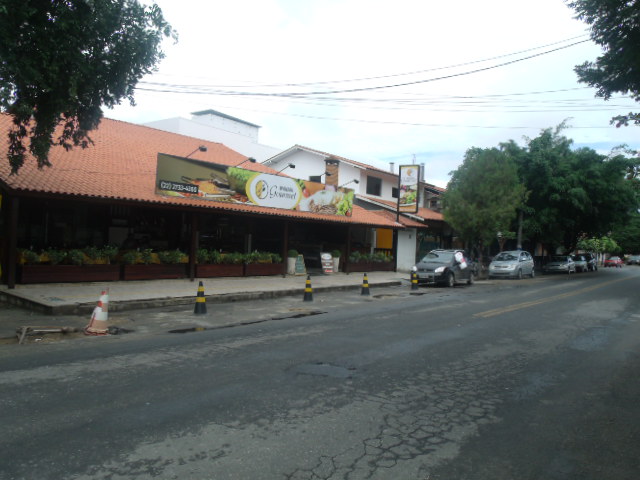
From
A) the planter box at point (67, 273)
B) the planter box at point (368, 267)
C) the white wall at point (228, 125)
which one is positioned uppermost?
the white wall at point (228, 125)

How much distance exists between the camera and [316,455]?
3709 millimetres

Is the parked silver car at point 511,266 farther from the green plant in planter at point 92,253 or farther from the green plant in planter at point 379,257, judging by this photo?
the green plant in planter at point 92,253

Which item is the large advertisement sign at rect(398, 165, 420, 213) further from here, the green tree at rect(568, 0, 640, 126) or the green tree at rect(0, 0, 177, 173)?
the green tree at rect(0, 0, 177, 173)

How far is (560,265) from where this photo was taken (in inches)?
1406

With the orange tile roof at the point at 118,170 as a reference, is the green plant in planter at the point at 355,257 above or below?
below

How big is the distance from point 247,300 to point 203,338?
20.3 ft

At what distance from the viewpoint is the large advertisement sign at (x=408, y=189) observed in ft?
88.2

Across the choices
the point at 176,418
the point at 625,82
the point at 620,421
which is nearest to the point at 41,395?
the point at 176,418

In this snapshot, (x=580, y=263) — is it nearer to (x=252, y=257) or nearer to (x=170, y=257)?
(x=252, y=257)

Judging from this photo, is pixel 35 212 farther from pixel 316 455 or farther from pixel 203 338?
pixel 316 455

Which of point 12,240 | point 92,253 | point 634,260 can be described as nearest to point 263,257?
point 92,253

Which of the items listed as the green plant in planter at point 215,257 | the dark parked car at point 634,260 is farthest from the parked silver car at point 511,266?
the dark parked car at point 634,260

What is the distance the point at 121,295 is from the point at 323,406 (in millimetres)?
9450

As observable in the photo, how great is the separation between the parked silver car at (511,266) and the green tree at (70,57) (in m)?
22.6
